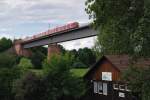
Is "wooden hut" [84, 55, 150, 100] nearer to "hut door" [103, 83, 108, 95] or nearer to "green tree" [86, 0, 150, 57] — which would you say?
"hut door" [103, 83, 108, 95]

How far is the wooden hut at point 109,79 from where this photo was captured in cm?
3728

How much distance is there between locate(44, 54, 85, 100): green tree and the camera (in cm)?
3800

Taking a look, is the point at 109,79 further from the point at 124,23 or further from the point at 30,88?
the point at 124,23

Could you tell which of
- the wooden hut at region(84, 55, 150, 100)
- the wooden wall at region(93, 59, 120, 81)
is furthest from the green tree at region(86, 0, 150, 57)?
the wooden wall at region(93, 59, 120, 81)

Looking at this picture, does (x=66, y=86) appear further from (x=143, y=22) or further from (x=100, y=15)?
(x=143, y=22)

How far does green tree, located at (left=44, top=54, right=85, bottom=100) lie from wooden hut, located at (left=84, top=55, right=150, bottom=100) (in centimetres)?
231

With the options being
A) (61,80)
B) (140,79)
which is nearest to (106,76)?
(61,80)

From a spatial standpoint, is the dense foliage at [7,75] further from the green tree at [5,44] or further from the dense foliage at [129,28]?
the green tree at [5,44]

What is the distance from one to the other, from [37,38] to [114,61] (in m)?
63.6

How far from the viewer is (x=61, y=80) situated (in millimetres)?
38500

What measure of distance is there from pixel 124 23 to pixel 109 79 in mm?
15497

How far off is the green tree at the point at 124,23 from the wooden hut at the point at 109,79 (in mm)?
10293

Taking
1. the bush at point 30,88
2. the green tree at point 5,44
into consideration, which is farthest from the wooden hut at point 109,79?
the green tree at point 5,44

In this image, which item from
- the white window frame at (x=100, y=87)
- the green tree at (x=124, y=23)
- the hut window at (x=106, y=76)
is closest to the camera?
the green tree at (x=124, y=23)
